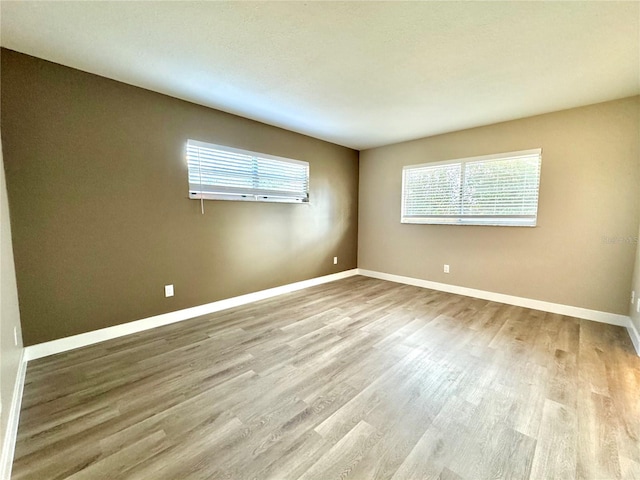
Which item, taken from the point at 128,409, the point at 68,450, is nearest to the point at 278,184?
the point at 128,409

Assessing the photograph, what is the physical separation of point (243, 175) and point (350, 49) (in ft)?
6.60

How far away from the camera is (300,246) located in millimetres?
4246

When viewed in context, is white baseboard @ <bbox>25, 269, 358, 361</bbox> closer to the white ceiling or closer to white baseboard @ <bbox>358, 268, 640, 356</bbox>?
white baseboard @ <bbox>358, 268, 640, 356</bbox>

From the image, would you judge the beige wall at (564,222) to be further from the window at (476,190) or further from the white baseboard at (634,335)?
the white baseboard at (634,335)

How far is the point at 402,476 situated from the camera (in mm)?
1211

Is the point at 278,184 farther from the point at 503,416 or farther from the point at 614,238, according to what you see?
the point at 614,238

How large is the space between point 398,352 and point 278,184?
8.86 feet

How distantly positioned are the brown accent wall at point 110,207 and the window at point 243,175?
10cm

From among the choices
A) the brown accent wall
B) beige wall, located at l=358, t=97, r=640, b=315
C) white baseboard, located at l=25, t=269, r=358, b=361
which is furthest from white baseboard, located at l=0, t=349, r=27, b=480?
beige wall, located at l=358, t=97, r=640, b=315

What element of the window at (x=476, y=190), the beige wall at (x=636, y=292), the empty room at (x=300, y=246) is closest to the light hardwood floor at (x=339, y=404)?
the empty room at (x=300, y=246)

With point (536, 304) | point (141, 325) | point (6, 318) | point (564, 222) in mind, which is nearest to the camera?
point (6, 318)

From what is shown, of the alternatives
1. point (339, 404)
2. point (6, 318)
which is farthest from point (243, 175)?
point (339, 404)

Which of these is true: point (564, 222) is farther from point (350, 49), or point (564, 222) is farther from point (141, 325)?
point (141, 325)

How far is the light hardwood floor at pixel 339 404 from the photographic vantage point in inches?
50.3
